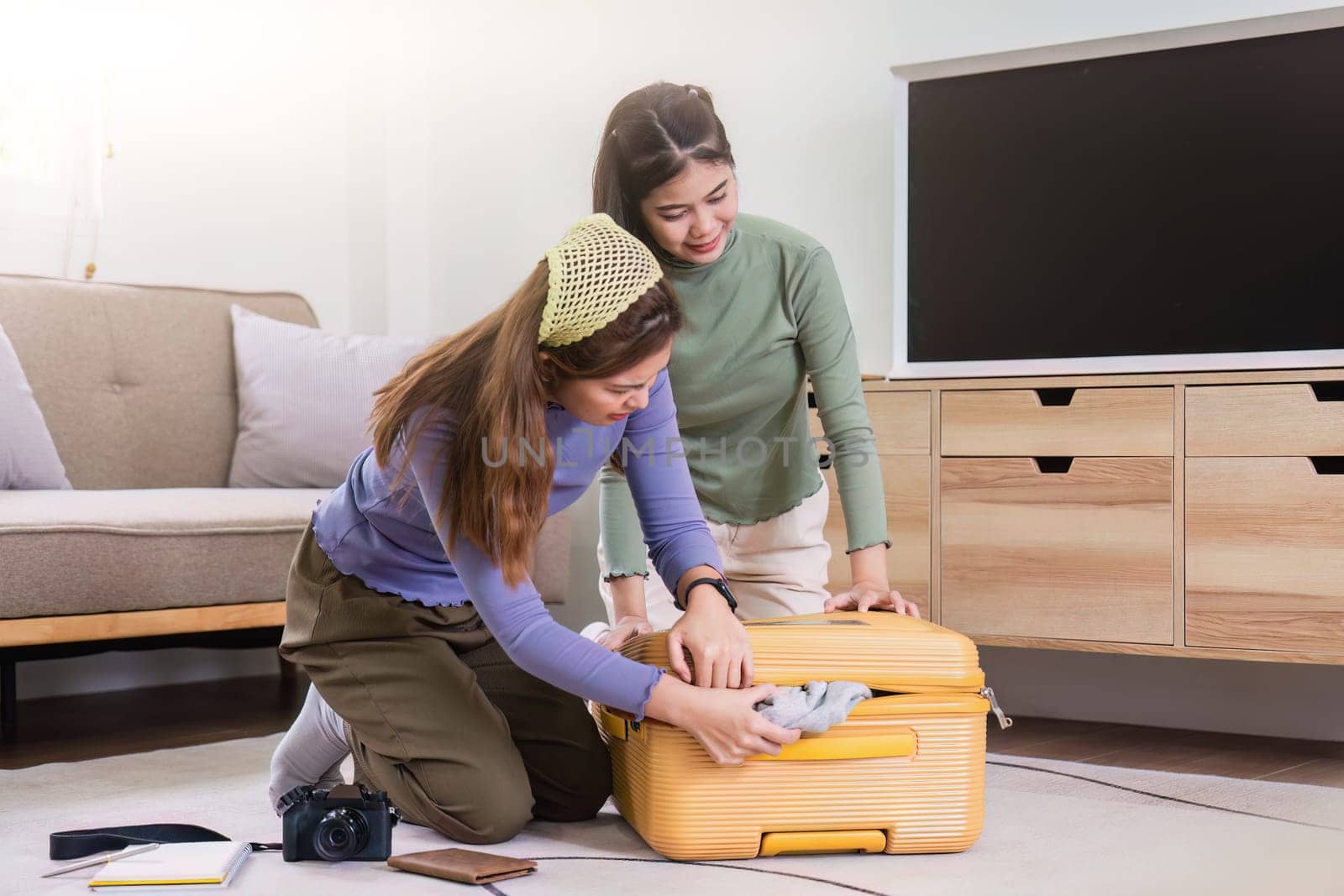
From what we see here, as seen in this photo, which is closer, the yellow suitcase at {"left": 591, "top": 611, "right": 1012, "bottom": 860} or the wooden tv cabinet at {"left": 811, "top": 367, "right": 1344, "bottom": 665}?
the yellow suitcase at {"left": 591, "top": 611, "right": 1012, "bottom": 860}

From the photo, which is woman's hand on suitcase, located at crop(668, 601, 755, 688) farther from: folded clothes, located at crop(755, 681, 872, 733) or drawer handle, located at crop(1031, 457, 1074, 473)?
drawer handle, located at crop(1031, 457, 1074, 473)

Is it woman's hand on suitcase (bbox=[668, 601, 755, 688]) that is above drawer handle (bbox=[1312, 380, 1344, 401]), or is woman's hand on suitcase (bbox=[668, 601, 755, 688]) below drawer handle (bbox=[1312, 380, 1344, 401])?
below

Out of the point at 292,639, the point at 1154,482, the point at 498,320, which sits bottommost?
the point at 292,639

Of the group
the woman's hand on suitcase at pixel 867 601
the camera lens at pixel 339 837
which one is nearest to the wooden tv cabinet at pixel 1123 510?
the woman's hand on suitcase at pixel 867 601

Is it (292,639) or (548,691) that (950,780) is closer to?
(548,691)

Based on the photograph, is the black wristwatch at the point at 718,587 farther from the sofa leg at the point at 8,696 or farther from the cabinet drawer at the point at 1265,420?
the sofa leg at the point at 8,696

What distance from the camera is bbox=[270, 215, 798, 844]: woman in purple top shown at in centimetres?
132

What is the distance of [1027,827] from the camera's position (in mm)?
1630

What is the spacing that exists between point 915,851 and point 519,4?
2.61m

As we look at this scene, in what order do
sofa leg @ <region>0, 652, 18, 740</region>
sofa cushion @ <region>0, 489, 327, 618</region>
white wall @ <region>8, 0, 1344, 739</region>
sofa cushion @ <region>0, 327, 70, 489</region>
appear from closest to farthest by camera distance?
sofa cushion @ <region>0, 489, 327, 618</region> < sofa cushion @ <region>0, 327, 70, 489</region> < sofa leg @ <region>0, 652, 18, 740</region> < white wall @ <region>8, 0, 1344, 739</region>

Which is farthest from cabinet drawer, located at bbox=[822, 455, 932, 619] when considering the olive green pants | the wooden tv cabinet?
the olive green pants

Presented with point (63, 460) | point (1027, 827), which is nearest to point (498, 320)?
point (1027, 827)

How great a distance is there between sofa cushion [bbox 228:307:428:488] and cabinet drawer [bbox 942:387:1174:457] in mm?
1219

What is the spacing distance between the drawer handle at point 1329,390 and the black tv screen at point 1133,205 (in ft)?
0.31
